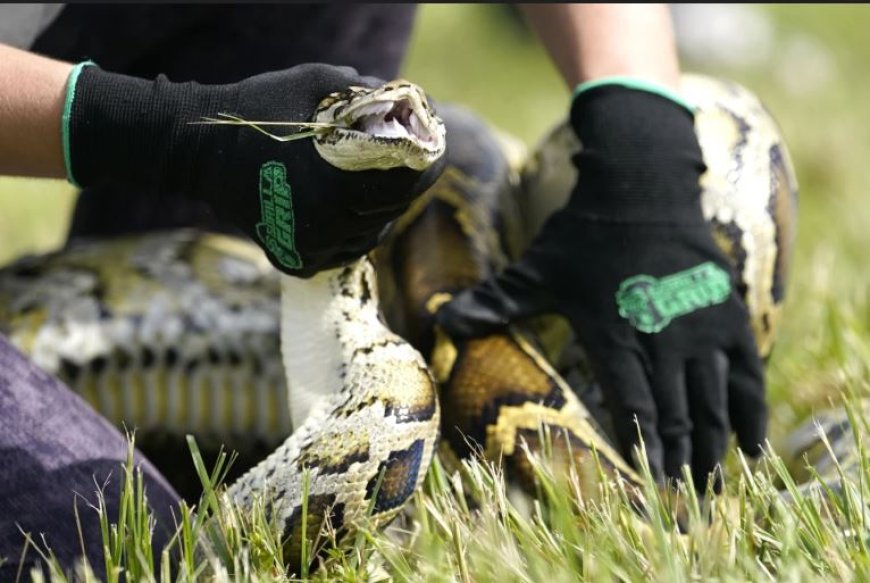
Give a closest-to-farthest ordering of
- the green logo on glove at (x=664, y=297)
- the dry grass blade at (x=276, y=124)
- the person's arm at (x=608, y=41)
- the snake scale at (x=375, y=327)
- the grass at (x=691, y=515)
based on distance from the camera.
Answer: the grass at (x=691, y=515), the dry grass blade at (x=276, y=124), the snake scale at (x=375, y=327), the green logo on glove at (x=664, y=297), the person's arm at (x=608, y=41)

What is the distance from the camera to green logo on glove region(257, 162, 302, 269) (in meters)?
2.33

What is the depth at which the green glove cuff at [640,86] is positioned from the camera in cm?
299

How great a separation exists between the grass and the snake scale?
190mm

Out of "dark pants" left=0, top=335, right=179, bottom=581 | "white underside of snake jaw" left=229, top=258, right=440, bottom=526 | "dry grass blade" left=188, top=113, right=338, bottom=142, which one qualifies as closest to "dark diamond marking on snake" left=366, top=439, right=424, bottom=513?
"white underside of snake jaw" left=229, top=258, right=440, bottom=526

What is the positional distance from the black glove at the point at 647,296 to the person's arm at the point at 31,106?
3.49 ft

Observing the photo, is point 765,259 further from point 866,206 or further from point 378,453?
point 866,206

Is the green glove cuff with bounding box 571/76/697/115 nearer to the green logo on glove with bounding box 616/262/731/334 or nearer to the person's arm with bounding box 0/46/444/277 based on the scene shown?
the green logo on glove with bounding box 616/262/731/334

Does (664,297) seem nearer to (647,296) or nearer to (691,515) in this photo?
(647,296)

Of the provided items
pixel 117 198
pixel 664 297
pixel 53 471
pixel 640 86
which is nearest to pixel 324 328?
pixel 53 471

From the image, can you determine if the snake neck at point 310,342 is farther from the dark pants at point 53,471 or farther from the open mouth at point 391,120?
→ the open mouth at point 391,120

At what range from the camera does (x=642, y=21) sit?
3.21 m

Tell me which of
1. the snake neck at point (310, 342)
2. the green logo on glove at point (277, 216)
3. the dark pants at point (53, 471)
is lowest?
the dark pants at point (53, 471)

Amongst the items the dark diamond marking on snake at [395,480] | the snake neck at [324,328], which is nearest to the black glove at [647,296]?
the snake neck at [324,328]

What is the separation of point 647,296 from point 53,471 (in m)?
1.41
